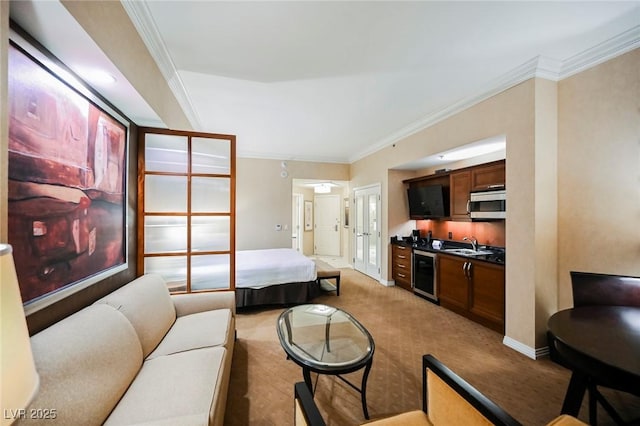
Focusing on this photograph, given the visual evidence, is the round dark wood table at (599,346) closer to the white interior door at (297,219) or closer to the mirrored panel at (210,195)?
the mirrored panel at (210,195)

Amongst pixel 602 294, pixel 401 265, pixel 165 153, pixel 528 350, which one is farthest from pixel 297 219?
pixel 602 294

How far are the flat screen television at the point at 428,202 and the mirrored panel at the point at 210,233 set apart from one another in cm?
333

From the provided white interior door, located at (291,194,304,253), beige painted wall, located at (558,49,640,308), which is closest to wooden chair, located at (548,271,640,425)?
beige painted wall, located at (558,49,640,308)

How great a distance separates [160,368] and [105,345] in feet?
1.24

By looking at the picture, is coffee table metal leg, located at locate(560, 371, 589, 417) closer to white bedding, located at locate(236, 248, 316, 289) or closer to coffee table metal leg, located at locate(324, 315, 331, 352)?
coffee table metal leg, located at locate(324, 315, 331, 352)

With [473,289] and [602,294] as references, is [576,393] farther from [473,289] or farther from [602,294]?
[473,289]

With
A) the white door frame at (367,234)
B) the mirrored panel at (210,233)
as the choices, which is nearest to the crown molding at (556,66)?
the white door frame at (367,234)

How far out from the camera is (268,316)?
337 centimetres

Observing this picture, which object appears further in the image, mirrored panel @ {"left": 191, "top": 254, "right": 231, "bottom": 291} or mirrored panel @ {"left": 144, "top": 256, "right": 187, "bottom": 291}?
mirrored panel @ {"left": 191, "top": 254, "right": 231, "bottom": 291}

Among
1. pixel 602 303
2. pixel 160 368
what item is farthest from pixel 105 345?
pixel 602 303

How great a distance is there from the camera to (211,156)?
274 cm

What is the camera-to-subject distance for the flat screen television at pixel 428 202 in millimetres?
4062

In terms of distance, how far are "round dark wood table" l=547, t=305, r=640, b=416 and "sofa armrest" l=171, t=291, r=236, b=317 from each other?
99.7 inches

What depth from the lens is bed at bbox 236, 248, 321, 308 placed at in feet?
11.5
